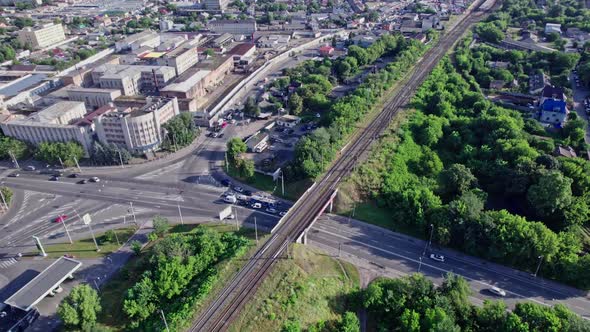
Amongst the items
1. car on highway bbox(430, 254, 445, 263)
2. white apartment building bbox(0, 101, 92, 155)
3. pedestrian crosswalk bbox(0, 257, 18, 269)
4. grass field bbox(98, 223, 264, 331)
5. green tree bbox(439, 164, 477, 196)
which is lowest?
car on highway bbox(430, 254, 445, 263)

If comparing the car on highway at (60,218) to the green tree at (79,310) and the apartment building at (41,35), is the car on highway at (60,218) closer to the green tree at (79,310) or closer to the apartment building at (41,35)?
the green tree at (79,310)

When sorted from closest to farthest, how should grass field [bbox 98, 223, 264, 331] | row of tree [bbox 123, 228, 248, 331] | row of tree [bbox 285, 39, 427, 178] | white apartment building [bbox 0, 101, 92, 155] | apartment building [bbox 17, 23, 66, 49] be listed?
row of tree [bbox 123, 228, 248, 331]
grass field [bbox 98, 223, 264, 331]
row of tree [bbox 285, 39, 427, 178]
white apartment building [bbox 0, 101, 92, 155]
apartment building [bbox 17, 23, 66, 49]

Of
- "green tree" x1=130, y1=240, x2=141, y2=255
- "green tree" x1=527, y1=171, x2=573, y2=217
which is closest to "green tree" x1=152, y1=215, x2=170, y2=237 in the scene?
"green tree" x1=130, y1=240, x2=141, y2=255

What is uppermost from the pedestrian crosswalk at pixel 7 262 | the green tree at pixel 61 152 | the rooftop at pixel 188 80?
the rooftop at pixel 188 80

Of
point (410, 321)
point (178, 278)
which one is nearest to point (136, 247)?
point (178, 278)

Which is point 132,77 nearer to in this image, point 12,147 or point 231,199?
point 12,147

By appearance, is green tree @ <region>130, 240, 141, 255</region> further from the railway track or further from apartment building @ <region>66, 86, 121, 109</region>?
apartment building @ <region>66, 86, 121, 109</region>

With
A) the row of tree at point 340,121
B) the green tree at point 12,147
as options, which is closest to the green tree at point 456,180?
the row of tree at point 340,121

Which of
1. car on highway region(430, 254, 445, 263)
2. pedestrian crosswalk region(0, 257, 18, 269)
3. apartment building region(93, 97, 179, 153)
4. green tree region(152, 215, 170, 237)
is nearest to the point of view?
pedestrian crosswalk region(0, 257, 18, 269)
